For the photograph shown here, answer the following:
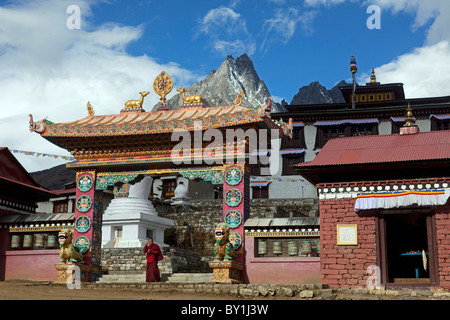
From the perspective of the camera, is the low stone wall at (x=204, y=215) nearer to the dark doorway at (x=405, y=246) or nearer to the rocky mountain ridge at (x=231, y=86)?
the dark doorway at (x=405, y=246)

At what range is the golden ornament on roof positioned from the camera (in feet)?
77.3

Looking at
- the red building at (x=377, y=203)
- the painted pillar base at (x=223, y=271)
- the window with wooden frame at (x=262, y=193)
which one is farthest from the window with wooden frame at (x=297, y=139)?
the painted pillar base at (x=223, y=271)

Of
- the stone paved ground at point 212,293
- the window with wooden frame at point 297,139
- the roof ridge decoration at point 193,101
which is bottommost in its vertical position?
the stone paved ground at point 212,293

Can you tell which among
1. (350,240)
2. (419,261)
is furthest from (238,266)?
(419,261)

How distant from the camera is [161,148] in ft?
73.2

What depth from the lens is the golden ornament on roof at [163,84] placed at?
23.5 m

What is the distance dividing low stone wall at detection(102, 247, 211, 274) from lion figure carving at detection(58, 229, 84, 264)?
3.74 m

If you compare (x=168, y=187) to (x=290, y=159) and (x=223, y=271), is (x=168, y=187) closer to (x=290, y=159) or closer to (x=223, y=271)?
(x=290, y=159)

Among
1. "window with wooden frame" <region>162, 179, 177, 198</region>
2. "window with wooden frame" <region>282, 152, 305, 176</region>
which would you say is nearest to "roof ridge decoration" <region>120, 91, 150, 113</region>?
"window with wooden frame" <region>282, 152, 305, 176</region>

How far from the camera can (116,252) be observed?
2609 centimetres

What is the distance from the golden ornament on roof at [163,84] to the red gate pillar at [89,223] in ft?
12.5

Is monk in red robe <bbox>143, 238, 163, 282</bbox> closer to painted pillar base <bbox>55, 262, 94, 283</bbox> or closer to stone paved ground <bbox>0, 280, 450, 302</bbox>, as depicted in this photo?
stone paved ground <bbox>0, 280, 450, 302</bbox>

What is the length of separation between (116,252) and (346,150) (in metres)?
10.9

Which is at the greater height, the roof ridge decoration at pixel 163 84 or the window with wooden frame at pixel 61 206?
the roof ridge decoration at pixel 163 84
